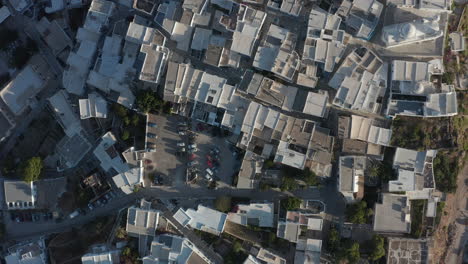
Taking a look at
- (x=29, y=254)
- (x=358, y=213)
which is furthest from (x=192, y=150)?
(x=29, y=254)

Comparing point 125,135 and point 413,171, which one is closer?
point 413,171

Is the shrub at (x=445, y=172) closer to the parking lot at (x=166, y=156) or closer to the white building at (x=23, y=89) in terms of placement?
the parking lot at (x=166, y=156)

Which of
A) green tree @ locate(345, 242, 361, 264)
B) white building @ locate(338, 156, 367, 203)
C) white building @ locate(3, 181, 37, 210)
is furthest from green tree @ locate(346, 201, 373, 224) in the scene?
white building @ locate(3, 181, 37, 210)

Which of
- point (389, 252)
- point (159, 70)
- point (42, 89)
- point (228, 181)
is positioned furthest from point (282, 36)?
point (42, 89)

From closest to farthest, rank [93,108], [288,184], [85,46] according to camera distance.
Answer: [288,184]
[93,108]
[85,46]

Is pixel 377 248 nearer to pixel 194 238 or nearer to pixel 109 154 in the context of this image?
pixel 194 238

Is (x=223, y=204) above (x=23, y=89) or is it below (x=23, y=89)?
below
